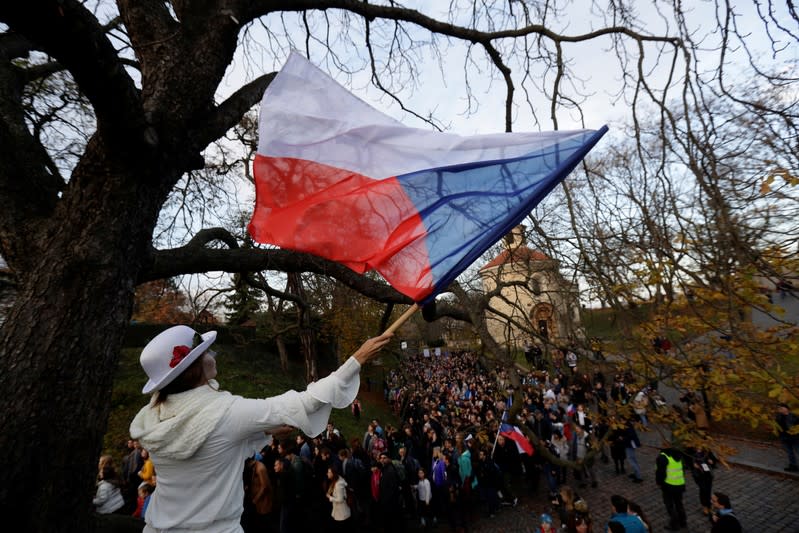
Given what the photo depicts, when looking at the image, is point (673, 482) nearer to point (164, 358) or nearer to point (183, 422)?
point (183, 422)

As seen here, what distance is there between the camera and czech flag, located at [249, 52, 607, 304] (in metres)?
2.45

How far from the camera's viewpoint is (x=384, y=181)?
265 centimetres

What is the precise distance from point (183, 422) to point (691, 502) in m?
11.5


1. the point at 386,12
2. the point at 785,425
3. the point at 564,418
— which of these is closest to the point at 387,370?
the point at 564,418

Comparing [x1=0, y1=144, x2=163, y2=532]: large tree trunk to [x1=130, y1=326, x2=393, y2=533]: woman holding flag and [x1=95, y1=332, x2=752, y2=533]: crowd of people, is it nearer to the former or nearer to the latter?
[x1=130, y1=326, x2=393, y2=533]: woman holding flag

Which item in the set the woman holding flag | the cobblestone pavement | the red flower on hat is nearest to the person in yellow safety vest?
the cobblestone pavement

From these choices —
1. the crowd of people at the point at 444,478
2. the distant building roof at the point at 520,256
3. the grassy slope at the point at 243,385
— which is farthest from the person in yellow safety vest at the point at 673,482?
the grassy slope at the point at 243,385

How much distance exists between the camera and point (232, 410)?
1.82 metres

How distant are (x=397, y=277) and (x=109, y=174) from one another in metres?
1.84

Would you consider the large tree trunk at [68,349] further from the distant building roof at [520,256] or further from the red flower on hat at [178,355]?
the distant building roof at [520,256]

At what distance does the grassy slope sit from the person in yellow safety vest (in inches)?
423

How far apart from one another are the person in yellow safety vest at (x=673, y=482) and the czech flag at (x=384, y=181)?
7.76 metres

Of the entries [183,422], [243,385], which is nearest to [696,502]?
[183,422]

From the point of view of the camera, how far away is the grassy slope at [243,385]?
13.6 m
